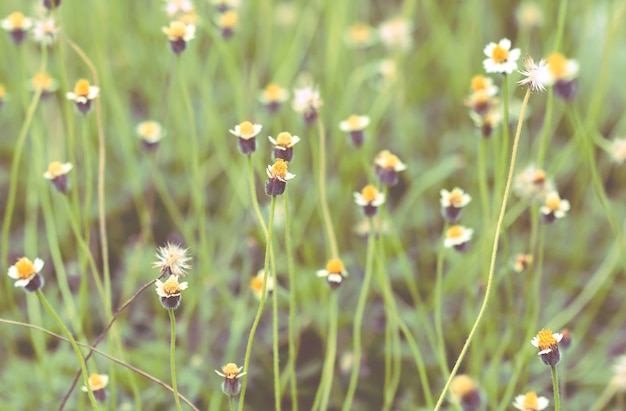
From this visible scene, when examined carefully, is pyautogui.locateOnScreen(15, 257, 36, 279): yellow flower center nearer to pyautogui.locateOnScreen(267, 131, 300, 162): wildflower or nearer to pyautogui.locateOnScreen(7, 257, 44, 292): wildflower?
pyautogui.locateOnScreen(7, 257, 44, 292): wildflower

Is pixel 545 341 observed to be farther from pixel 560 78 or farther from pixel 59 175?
pixel 59 175

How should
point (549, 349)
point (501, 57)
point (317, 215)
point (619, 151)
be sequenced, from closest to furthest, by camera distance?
1. point (549, 349)
2. point (501, 57)
3. point (619, 151)
4. point (317, 215)

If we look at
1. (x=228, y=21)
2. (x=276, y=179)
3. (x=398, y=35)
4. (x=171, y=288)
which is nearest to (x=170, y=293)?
(x=171, y=288)

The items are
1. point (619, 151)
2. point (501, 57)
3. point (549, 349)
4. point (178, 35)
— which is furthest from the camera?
point (619, 151)

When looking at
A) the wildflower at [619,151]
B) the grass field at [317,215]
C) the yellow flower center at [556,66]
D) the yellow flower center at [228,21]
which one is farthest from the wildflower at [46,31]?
the wildflower at [619,151]

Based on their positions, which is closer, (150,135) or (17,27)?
(17,27)

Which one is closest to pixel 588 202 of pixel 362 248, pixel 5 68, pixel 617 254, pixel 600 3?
pixel 617 254

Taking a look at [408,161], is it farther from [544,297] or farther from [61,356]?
[61,356]

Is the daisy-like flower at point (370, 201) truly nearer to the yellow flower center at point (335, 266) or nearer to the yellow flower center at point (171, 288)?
the yellow flower center at point (335, 266)
